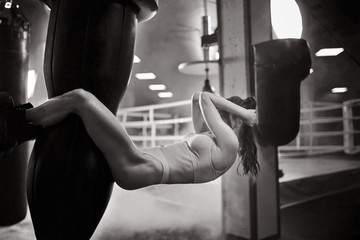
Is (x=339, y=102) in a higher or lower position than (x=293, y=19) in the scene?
lower

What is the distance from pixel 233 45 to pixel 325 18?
25.2 inches

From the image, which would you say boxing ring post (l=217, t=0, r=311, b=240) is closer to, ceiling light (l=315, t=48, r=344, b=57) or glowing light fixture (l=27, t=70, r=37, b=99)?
ceiling light (l=315, t=48, r=344, b=57)

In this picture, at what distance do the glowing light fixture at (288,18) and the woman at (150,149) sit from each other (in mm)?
640

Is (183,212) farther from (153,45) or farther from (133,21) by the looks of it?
(153,45)

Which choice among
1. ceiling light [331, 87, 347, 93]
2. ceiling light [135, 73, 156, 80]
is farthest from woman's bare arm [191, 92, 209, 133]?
ceiling light [135, 73, 156, 80]

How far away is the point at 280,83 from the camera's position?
1719mm

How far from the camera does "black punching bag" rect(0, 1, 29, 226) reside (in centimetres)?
211

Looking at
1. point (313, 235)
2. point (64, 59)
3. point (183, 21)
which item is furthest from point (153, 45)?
point (64, 59)

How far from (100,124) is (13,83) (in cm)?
169

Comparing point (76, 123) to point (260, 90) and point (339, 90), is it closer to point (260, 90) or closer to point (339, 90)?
point (260, 90)

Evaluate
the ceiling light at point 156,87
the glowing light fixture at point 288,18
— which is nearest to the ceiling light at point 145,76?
the ceiling light at point 156,87

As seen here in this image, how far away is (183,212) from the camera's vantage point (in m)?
2.65

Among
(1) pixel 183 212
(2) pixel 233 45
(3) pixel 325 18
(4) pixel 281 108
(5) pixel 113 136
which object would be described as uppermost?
(3) pixel 325 18

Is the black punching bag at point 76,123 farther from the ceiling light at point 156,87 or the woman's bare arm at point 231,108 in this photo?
the ceiling light at point 156,87
